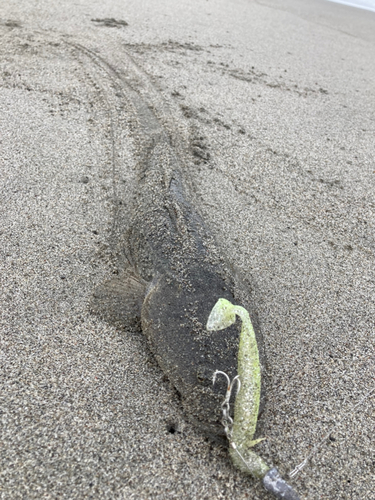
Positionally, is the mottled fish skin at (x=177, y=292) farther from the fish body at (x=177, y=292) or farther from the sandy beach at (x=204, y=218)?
the sandy beach at (x=204, y=218)

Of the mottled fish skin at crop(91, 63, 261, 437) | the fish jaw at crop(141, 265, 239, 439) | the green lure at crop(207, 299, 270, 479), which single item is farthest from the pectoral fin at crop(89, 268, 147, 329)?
the green lure at crop(207, 299, 270, 479)

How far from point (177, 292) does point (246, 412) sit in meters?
0.77

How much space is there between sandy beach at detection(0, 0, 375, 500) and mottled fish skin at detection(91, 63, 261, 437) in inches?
4.5

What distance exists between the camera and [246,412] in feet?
6.17

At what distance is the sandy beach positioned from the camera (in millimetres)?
1879

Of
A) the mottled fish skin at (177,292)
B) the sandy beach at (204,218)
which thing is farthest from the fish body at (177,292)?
the sandy beach at (204,218)

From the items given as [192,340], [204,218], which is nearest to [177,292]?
[192,340]

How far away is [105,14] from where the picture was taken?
6.34m

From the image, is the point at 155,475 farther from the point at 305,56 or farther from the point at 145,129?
the point at 305,56

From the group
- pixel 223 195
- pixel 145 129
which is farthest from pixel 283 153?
pixel 145 129

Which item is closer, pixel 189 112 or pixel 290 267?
pixel 290 267

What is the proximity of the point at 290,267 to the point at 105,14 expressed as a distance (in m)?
5.66

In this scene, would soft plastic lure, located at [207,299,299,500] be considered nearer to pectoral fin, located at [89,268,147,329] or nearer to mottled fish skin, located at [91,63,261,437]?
mottled fish skin, located at [91,63,261,437]

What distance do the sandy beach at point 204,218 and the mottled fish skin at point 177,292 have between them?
4.5 inches
